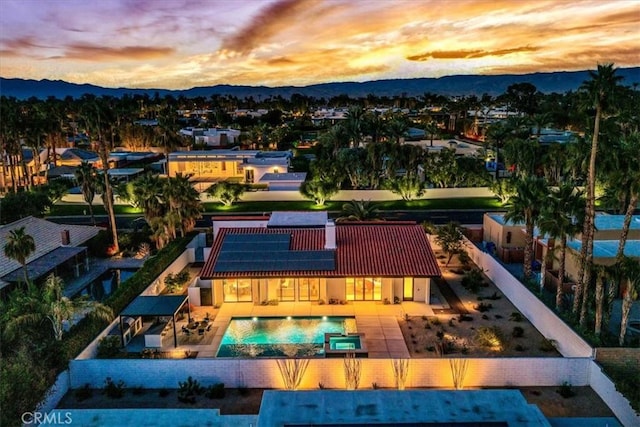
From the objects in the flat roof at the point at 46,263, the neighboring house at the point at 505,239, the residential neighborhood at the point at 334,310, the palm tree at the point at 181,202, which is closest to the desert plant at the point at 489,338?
the residential neighborhood at the point at 334,310

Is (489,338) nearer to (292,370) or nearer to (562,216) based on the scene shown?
(562,216)

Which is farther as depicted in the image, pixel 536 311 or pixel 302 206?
pixel 302 206

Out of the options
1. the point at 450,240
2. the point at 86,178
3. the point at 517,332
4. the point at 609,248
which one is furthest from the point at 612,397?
the point at 86,178

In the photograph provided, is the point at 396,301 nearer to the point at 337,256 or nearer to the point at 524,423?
the point at 337,256

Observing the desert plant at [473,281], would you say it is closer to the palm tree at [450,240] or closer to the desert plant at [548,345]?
the palm tree at [450,240]

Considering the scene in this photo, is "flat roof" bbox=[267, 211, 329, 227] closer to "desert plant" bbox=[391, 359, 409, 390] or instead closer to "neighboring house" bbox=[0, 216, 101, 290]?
"neighboring house" bbox=[0, 216, 101, 290]

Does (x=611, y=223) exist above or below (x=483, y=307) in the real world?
above

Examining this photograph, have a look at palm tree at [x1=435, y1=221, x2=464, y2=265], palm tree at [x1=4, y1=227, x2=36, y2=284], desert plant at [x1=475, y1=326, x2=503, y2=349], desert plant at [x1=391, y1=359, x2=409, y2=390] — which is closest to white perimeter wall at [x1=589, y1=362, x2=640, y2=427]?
desert plant at [x1=475, y1=326, x2=503, y2=349]
